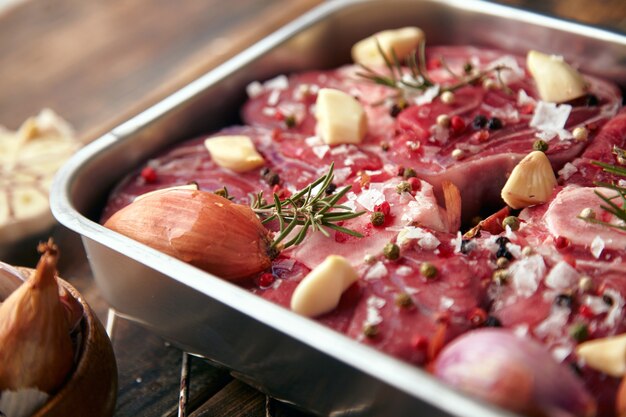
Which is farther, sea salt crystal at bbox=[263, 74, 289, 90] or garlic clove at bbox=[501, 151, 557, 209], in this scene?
sea salt crystal at bbox=[263, 74, 289, 90]

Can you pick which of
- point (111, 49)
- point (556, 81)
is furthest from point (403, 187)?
point (111, 49)

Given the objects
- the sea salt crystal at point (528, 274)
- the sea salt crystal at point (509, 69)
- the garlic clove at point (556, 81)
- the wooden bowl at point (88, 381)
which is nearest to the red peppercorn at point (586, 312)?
the sea salt crystal at point (528, 274)

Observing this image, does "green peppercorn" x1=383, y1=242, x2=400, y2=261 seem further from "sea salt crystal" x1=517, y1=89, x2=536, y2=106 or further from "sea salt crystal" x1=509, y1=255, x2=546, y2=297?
"sea salt crystal" x1=517, y1=89, x2=536, y2=106

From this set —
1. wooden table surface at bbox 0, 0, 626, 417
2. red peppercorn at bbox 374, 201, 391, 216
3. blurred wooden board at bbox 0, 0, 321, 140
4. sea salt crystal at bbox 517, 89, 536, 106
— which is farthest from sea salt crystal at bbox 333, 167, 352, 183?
blurred wooden board at bbox 0, 0, 321, 140

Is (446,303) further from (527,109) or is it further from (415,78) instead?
(415,78)

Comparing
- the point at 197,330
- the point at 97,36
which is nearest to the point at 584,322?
the point at 197,330

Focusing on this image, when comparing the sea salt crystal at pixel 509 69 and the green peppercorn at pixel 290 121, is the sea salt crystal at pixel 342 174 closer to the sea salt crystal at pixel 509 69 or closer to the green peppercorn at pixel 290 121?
the green peppercorn at pixel 290 121

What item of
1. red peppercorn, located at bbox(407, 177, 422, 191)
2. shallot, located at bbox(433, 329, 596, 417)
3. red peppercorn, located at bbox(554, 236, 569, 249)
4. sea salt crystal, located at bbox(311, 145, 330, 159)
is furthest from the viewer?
sea salt crystal, located at bbox(311, 145, 330, 159)
